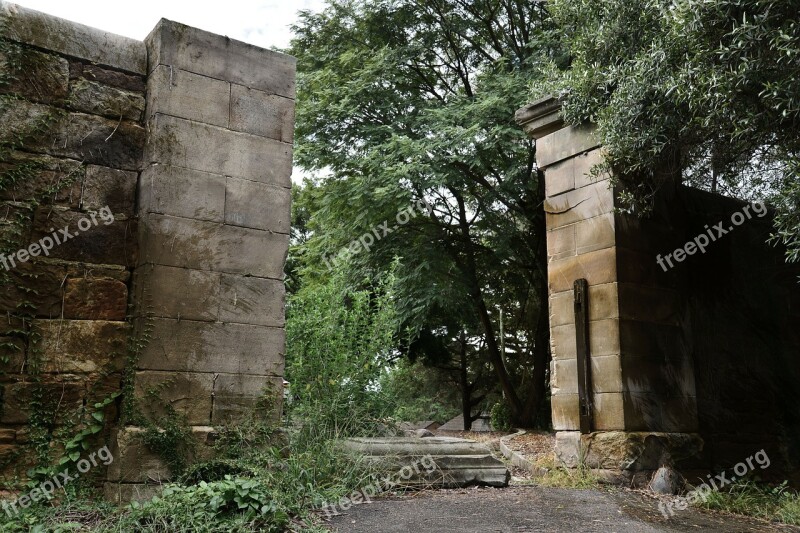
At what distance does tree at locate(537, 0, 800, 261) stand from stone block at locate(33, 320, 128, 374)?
174 inches

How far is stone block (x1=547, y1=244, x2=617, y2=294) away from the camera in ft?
22.0

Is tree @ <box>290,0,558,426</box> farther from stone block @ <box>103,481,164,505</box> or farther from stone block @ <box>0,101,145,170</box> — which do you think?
stone block @ <box>103,481,164,505</box>

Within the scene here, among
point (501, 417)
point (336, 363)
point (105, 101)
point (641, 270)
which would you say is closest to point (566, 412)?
point (641, 270)

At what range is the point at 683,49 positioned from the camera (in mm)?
5496

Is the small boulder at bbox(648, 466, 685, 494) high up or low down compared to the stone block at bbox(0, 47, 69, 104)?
down

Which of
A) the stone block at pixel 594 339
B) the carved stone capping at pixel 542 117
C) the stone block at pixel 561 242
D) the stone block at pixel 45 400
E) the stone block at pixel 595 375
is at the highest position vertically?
the carved stone capping at pixel 542 117

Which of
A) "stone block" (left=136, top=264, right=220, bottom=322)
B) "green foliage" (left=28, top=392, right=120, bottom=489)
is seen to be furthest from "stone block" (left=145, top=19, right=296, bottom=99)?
"green foliage" (left=28, top=392, right=120, bottom=489)

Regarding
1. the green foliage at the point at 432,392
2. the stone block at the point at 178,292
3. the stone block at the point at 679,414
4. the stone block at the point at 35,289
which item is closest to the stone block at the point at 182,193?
the stone block at the point at 178,292

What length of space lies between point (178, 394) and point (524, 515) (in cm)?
255

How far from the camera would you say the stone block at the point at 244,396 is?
471 cm

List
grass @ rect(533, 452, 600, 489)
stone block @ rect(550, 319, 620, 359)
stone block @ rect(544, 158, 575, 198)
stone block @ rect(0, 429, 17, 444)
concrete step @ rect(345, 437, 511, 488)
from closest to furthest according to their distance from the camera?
stone block @ rect(0, 429, 17, 444) → concrete step @ rect(345, 437, 511, 488) → grass @ rect(533, 452, 600, 489) → stone block @ rect(550, 319, 620, 359) → stone block @ rect(544, 158, 575, 198)

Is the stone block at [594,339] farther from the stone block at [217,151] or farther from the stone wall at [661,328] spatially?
the stone block at [217,151]

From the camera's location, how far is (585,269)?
6945mm

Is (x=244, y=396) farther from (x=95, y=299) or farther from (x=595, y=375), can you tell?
(x=595, y=375)
